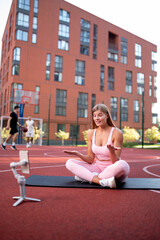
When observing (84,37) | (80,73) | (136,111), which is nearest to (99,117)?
(80,73)

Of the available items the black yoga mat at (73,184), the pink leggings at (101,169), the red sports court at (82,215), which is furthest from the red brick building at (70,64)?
the red sports court at (82,215)

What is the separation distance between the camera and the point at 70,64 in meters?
36.1

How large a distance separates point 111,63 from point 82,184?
128 ft

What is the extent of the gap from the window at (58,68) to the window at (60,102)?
1801mm

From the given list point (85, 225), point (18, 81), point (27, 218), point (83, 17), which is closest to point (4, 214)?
point (27, 218)

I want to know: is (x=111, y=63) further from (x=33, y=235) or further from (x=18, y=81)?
(x=33, y=235)

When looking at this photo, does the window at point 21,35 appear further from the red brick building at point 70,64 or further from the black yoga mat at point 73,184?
the black yoga mat at point 73,184

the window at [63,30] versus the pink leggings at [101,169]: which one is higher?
the window at [63,30]

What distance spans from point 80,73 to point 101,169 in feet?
112

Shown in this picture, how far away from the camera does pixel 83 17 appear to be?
3781cm

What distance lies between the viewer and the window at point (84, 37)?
37469 millimetres

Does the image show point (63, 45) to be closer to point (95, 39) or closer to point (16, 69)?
point (95, 39)

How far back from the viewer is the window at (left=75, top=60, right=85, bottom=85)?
36.7 metres

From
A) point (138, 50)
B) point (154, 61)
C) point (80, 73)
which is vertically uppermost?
point (138, 50)
